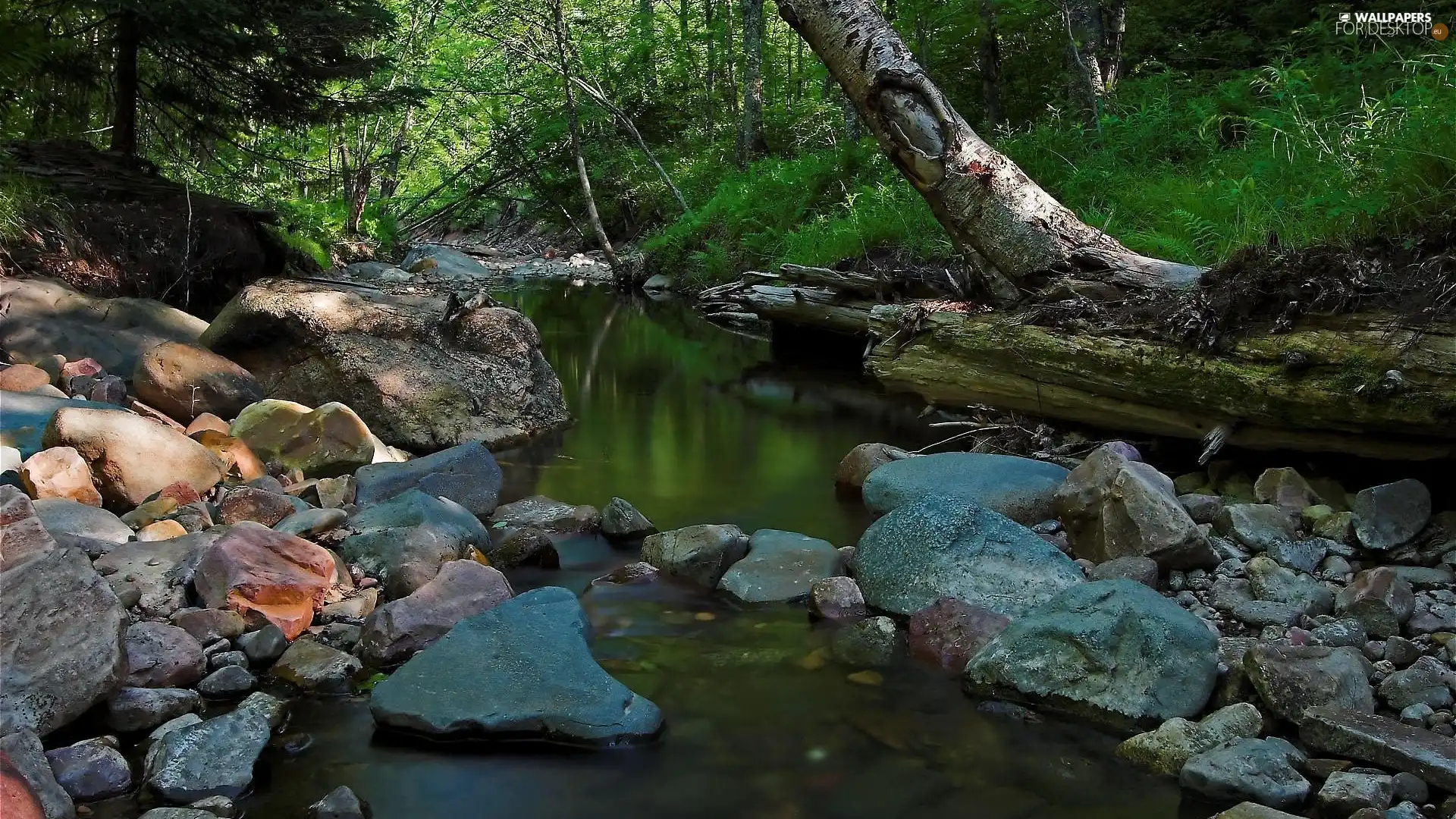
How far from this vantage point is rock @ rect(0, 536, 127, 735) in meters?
2.46

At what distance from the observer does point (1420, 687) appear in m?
2.69

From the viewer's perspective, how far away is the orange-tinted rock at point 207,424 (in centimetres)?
523

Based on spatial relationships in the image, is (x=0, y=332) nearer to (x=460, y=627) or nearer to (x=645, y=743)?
(x=460, y=627)

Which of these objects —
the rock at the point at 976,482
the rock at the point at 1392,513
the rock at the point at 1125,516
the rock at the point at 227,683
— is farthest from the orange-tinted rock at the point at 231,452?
the rock at the point at 1392,513

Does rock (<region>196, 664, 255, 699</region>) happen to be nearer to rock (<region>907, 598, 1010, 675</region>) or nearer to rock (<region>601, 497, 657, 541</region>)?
rock (<region>601, 497, 657, 541</region>)

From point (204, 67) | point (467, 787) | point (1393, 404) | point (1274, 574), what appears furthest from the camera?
point (204, 67)

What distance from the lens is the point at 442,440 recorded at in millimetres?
6098

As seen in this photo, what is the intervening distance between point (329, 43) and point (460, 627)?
25.2ft

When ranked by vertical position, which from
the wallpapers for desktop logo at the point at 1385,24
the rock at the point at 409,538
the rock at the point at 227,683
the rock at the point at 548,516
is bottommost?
the rock at the point at 548,516

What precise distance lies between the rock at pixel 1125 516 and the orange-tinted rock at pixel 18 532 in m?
3.67

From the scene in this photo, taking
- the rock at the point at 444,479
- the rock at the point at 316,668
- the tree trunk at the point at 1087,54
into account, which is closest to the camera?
the rock at the point at 316,668

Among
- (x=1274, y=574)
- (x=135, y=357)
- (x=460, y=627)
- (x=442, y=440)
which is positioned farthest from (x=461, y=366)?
(x=1274, y=574)

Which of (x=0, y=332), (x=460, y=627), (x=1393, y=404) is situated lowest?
(x=460, y=627)

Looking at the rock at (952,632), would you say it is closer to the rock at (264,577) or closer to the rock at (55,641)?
the rock at (264,577)
